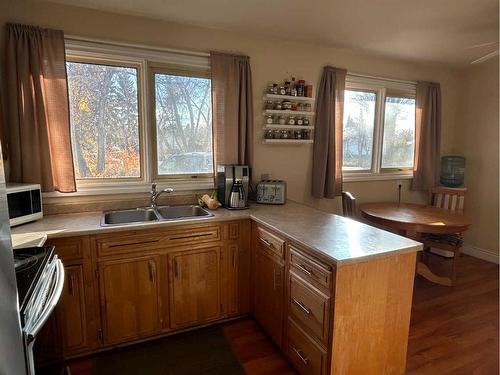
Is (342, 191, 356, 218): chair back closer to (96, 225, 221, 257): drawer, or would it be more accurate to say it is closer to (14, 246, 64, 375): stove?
(96, 225, 221, 257): drawer

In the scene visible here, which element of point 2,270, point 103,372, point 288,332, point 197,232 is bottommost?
point 103,372

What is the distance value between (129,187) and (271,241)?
1292 millimetres

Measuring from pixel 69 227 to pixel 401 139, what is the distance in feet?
12.0

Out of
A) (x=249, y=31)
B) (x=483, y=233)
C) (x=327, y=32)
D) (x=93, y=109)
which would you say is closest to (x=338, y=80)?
(x=327, y=32)

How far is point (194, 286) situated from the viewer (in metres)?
2.20

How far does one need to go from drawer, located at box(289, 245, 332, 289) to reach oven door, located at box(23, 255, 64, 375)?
119 cm

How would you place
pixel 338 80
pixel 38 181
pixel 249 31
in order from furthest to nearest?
pixel 338 80
pixel 249 31
pixel 38 181

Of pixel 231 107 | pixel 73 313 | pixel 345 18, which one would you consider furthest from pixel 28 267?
pixel 345 18

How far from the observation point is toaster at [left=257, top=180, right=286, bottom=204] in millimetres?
2666

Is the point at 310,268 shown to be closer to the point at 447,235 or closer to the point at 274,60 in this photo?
the point at 274,60

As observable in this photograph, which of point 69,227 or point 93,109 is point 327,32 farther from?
point 69,227

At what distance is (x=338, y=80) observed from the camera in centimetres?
307

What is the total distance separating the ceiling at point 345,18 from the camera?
2.12m

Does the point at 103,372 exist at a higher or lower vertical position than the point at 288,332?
lower
